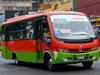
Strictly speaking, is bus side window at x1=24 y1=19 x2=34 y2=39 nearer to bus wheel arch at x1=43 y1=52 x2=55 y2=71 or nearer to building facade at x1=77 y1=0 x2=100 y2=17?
bus wheel arch at x1=43 y1=52 x2=55 y2=71

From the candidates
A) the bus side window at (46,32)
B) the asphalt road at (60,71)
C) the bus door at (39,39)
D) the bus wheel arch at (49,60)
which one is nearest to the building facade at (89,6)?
the asphalt road at (60,71)

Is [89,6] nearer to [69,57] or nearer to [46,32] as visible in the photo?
[46,32]

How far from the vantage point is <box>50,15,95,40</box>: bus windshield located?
12.9 meters

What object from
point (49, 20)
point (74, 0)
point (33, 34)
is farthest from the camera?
point (74, 0)

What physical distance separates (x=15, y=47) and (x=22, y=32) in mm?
1468

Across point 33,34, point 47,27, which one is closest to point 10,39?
point 33,34

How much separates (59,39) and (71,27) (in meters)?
0.84

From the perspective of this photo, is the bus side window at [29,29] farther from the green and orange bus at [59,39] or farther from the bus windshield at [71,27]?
the bus windshield at [71,27]

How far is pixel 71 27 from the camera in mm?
13141

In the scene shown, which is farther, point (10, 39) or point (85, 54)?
point (10, 39)

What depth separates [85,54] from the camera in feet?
41.5

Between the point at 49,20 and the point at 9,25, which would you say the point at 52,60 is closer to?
the point at 49,20

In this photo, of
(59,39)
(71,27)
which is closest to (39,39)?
(59,39)

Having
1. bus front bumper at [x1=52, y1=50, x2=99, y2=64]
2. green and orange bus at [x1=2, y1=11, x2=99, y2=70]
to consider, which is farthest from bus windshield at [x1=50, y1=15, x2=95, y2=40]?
bus front bumper at [x1=52, y1=50, x2=99, y2=64]
